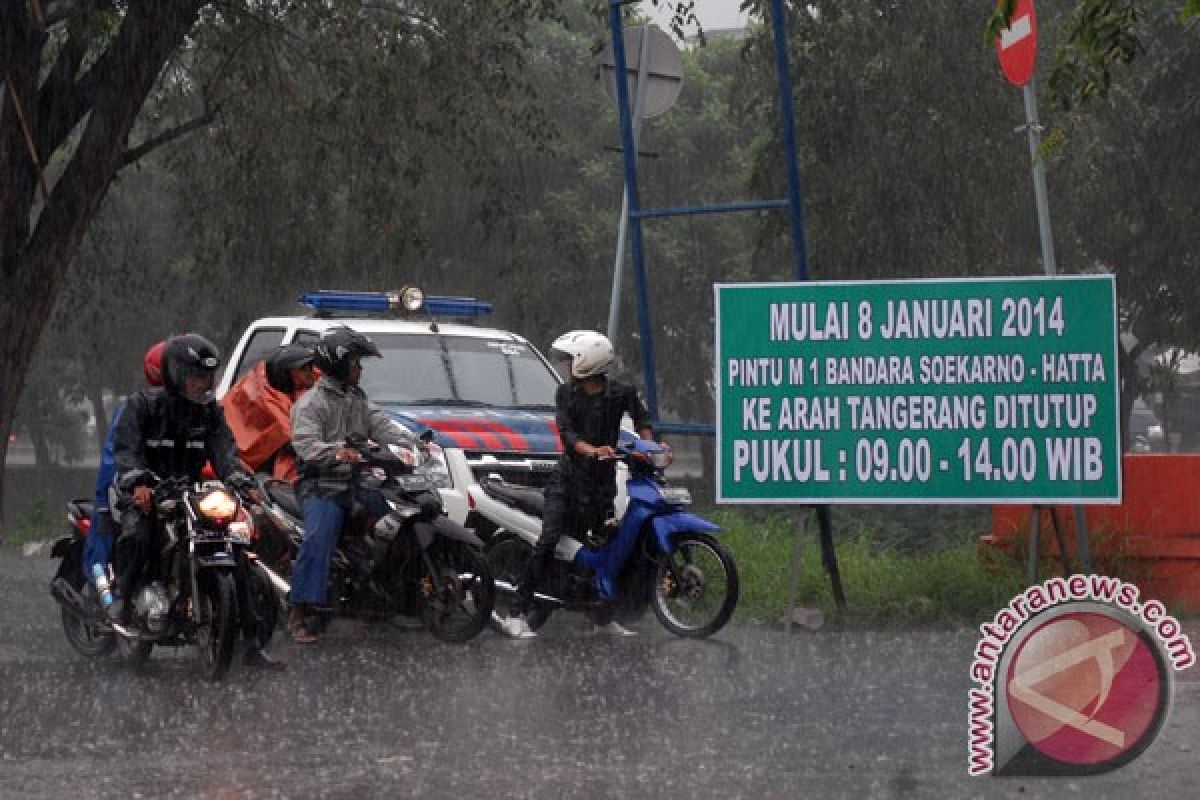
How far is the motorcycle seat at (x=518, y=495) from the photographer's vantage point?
13992 mm

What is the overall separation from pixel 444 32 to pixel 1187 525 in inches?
407

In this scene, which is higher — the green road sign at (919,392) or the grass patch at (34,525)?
the green road sign at (919,392)

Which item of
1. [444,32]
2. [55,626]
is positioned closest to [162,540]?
[55,626]

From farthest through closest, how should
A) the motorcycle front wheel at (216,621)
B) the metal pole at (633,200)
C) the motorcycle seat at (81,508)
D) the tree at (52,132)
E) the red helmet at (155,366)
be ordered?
the tree at (52,132) < the metal pole at (633,200) < the motorcycle seat at (81,508) < the red helmet at (155,366) < the motorcycle front wheel at (216,621)

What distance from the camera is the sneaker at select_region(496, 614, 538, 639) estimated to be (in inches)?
528

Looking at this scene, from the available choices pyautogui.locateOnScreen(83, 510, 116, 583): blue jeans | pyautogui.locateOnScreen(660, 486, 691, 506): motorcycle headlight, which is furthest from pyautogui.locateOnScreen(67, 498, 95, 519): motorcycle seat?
pyautogui.locateOnScreen(660, 486, 691, 506): motorcycle headlight

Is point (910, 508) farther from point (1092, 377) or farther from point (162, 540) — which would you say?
point (162, 540)

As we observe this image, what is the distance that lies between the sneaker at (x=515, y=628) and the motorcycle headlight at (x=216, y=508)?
2.56 metres

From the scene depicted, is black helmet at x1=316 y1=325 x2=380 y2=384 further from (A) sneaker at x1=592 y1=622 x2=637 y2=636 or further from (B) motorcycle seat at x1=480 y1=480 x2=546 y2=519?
(A) sneaker at x1=592 y1=622 x2=637 y2=636

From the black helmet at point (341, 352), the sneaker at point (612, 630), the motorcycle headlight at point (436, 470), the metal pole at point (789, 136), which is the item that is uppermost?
the metal pole at point (789, 136)

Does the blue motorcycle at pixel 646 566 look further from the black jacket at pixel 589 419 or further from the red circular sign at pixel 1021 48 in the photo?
the red circular sign at pixel 1021 48

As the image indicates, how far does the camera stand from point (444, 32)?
2205cm
